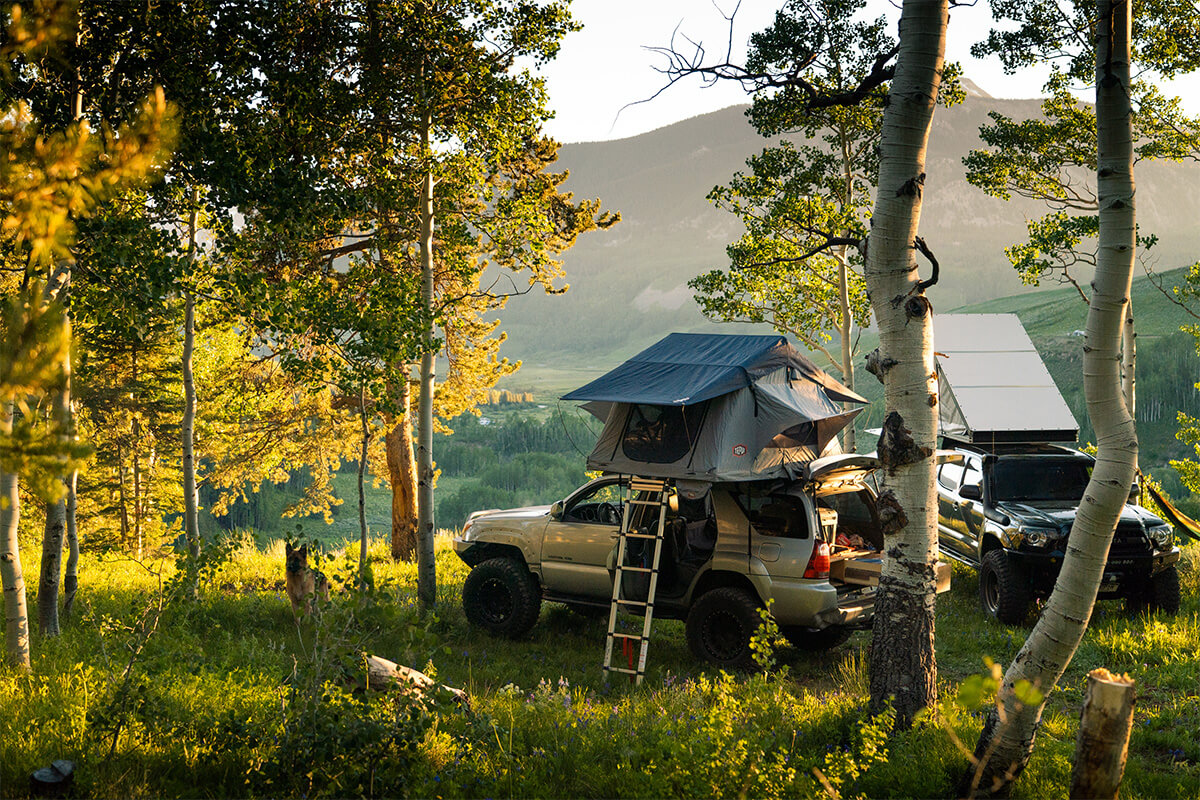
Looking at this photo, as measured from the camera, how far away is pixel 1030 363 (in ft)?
43.6

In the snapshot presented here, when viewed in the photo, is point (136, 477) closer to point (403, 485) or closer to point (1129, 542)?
point (403, 485)

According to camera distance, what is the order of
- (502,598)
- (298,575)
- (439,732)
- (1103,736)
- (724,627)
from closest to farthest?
(1103,736) < (439,732) < (724,627) < (502,598) < (298,575)

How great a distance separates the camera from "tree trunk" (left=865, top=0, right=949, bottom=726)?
580cm

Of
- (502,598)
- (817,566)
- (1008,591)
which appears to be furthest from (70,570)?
(1008,591)

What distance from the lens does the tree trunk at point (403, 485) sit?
56.2ft

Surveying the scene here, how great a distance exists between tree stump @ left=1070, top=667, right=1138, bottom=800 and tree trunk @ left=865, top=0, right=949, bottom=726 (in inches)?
53.9

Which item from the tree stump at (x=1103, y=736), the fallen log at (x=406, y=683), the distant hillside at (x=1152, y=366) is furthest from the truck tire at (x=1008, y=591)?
the distant hillside at (x=1152, y=366)

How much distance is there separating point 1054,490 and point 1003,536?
1.57m

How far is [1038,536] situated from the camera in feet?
31.9

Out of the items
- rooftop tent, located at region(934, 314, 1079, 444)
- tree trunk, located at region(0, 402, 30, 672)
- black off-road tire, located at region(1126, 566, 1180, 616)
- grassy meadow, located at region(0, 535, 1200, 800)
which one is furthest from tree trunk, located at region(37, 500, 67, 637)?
black off-road tire, located at region(1126, 566, 1180, 616)

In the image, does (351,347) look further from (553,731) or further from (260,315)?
(553,731)

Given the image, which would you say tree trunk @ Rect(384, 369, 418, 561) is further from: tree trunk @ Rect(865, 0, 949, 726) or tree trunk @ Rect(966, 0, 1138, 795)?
tree trunk @ Rect(966, 0, 1138, 795)

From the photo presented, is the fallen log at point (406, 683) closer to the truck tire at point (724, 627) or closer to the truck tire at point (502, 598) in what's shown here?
the truck tire at point (724, 627)

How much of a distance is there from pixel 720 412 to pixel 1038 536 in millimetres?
4063
